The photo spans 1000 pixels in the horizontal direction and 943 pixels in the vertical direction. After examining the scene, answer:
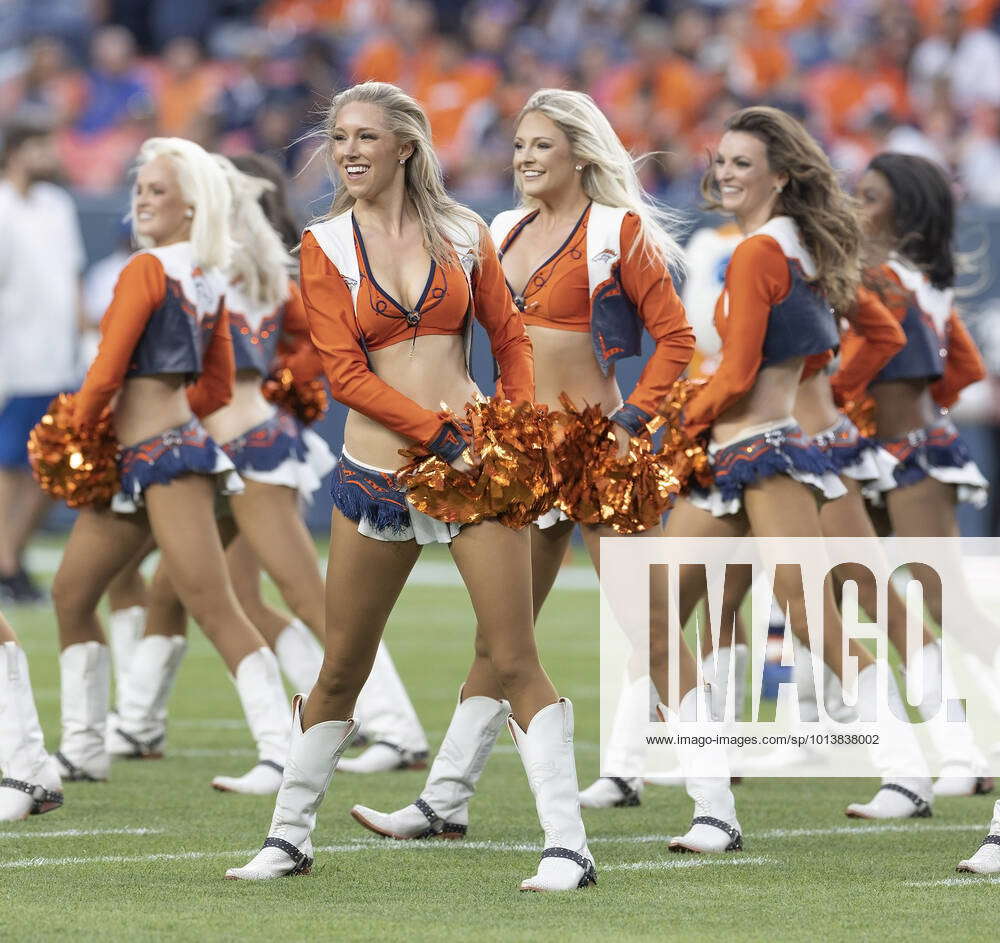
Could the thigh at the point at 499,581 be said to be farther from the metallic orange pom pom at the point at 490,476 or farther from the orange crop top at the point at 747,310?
the orange crop top at the point at 747,310

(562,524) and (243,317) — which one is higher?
(243,317)

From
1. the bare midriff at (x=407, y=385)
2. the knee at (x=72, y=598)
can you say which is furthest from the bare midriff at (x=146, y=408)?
the bare midriff at (x=407, y=385)

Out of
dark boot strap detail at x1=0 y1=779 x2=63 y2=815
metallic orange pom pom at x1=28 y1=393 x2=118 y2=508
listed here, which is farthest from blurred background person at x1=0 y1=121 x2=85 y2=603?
dark boot strap detail at x1=0 y1=779 x2=63 y2=815

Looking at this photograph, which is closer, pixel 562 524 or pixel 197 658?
pixel 562 524

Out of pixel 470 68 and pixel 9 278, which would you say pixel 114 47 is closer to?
pixel 470 68

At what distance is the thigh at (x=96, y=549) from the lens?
6.00 metres

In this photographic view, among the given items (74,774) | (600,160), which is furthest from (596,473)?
(74,774)

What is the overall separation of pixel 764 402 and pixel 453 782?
4.68ft

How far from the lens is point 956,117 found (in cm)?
1541

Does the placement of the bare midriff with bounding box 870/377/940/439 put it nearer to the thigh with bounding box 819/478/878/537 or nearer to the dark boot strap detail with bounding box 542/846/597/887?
the thigh with bounding box 819/478/878/537

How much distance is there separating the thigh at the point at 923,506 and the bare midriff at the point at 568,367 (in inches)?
59.2

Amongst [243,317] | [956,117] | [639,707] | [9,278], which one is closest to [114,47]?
[9,278]

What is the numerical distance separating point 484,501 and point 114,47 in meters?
14.4

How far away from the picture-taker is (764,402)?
5660 mm
